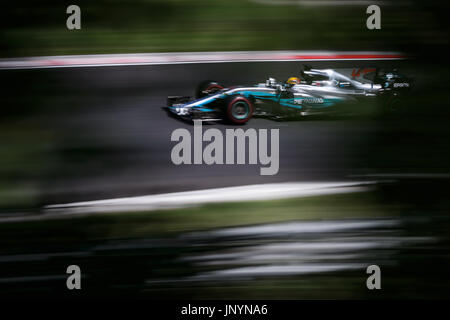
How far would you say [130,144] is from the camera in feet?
8.00

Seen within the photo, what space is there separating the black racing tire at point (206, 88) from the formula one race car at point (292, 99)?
2cm

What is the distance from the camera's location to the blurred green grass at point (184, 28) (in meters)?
2.32

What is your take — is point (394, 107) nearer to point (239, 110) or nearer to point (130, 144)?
point (239, 110)

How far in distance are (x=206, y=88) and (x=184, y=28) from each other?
0.44 m

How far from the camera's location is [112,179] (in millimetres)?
2357

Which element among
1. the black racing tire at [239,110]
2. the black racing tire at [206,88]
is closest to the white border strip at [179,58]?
the black racing tire at [206,88]

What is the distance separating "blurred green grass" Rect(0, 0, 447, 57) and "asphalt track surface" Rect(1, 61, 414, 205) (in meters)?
0.15

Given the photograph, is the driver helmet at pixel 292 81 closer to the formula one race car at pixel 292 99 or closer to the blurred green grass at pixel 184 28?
A: the formula one race car at pixel 292 99

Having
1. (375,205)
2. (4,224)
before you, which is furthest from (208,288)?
(4,224)

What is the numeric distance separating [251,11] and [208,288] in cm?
181

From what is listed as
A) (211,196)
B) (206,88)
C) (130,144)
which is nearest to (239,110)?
(206,88)

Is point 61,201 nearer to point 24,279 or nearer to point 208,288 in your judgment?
point 24,279

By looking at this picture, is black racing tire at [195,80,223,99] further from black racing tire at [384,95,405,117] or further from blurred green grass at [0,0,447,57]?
black racing tire at [384,95,405,117]

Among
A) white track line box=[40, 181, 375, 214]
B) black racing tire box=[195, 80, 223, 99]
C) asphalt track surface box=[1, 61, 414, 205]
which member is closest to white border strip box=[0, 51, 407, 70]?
asphalt track surface box=[1, 61, 414, 205]
